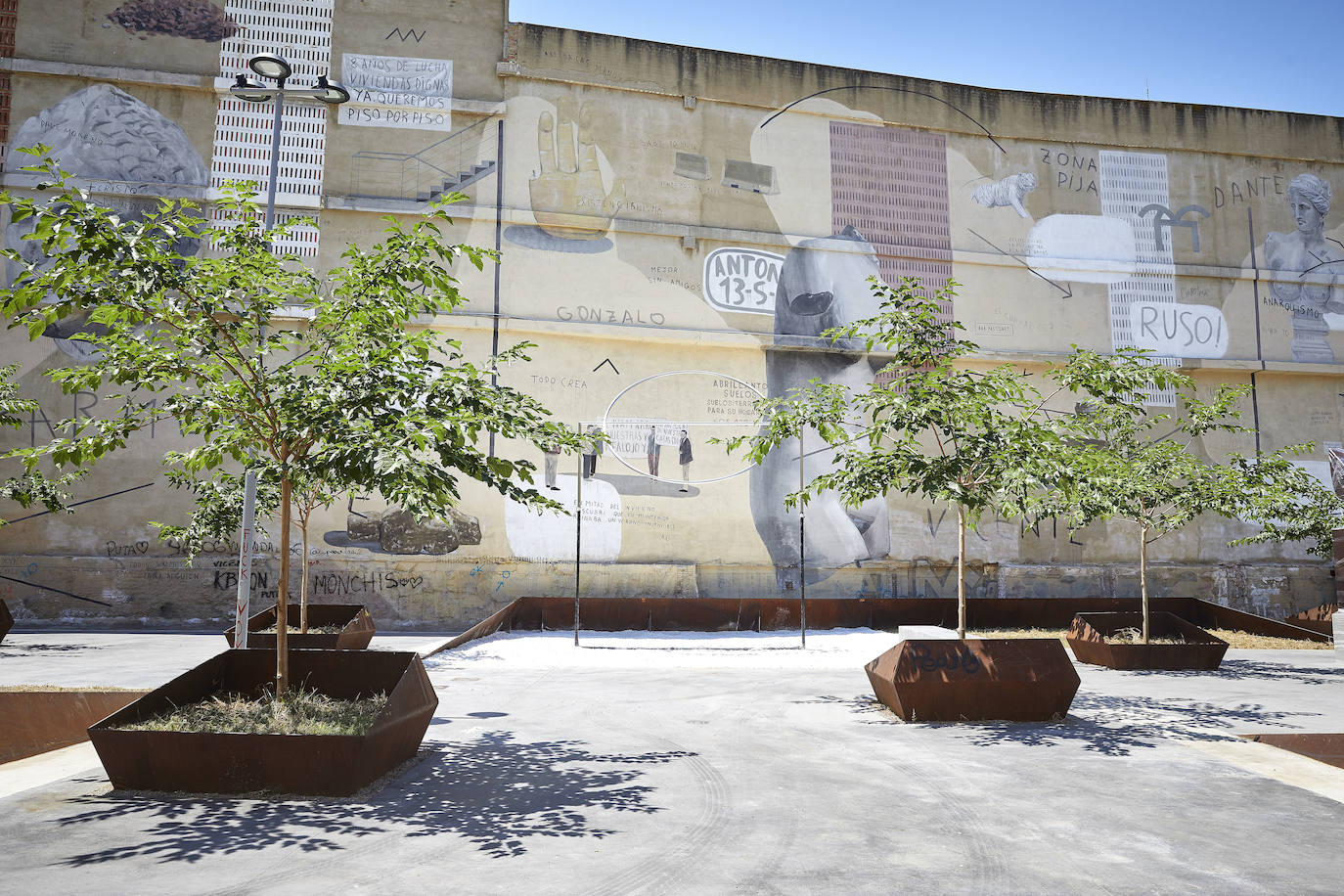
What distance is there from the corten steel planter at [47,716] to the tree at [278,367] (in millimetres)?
2758

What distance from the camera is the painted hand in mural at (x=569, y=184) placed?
2639cm

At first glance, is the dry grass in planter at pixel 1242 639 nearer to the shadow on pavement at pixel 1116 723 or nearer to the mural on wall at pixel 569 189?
the shadow on pavement at pixel 1116 723

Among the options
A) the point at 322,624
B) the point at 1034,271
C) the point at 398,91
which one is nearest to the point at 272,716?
the point at 322,624

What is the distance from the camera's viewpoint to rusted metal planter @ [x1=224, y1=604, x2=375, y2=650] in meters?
14.2

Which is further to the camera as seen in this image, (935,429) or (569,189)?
(569,189)

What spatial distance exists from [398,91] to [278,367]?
21106mm

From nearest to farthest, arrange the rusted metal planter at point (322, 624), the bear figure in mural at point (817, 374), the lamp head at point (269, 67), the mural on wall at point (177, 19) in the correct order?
Answer: the lamp head at point (269, 67), the rusted metal planter at point (322, 624), the mural on wall at point (177, 19), the bear figure in mural at point (817, 374)

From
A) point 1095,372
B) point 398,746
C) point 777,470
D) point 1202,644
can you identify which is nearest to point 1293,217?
point 777,470

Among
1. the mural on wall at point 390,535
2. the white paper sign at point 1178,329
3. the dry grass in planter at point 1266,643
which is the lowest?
the dry grass in planter at point 1266,643

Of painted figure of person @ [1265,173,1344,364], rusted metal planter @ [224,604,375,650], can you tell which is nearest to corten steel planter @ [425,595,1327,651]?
rusted metal planter @ [224,604,375,650]

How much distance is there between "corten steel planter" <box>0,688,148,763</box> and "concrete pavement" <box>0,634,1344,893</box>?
1703 millimetres

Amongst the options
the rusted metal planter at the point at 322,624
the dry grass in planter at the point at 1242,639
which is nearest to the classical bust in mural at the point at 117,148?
the rusted metal planter at the point at 322,624

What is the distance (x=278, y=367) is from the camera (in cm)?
790

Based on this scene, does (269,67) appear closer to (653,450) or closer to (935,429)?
(935,429)
